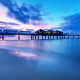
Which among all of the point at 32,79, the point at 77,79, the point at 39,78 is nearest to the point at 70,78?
the point at 77,79

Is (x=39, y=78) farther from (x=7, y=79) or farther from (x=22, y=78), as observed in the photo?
(x=7, y=79)

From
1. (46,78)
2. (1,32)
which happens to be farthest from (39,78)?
(1,32)

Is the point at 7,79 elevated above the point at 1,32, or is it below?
below

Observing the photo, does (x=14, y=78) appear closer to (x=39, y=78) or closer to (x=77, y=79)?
(x=39, y=78)

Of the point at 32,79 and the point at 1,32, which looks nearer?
the point at 32,79

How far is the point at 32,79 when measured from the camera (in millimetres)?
1774

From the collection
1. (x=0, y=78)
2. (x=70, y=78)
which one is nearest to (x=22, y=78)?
(x=0, y=78)

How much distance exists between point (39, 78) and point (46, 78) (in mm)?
193

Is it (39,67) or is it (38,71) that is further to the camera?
(39,67)

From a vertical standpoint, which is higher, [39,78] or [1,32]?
[1,32]

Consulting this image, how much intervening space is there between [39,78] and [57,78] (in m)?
0.50

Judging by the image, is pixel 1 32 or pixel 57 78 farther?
pixel 1 32

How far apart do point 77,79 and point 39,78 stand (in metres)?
1.02

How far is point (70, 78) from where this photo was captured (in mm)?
1816
